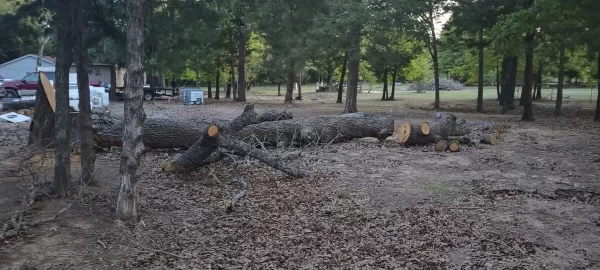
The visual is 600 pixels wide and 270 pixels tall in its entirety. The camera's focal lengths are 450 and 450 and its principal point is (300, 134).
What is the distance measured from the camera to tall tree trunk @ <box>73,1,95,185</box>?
5.72 metres

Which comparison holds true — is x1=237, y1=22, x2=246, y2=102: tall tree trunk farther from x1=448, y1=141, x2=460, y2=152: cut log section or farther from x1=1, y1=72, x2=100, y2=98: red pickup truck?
x1=448, y1=141, x2=460, y2=152: cut log section

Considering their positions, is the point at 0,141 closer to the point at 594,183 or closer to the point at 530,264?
the point at 530,264

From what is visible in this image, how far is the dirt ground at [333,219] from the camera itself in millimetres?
4094

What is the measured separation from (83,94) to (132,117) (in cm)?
166

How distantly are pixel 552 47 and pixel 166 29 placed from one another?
1424 cm

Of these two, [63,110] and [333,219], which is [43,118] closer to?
[63,110]

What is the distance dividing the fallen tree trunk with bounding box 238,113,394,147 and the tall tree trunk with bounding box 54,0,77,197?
3732 millimetres

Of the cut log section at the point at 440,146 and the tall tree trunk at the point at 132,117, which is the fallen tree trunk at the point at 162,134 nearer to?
the cut log section at the point at 440,146

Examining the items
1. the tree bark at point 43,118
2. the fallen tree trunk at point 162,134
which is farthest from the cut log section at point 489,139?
the tree bark at point 43,118

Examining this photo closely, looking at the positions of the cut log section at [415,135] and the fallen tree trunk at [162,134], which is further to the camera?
the cut log section at [415,135]

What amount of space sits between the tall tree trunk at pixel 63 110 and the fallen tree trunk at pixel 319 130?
3732mm

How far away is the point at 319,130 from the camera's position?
1057 centimetres

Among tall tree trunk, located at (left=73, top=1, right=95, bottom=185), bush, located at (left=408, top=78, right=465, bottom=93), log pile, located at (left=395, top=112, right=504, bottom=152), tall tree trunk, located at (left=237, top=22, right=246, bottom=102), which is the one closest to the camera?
tall tree trunk, located at (left=73, top=1, right=95, bottom=185)

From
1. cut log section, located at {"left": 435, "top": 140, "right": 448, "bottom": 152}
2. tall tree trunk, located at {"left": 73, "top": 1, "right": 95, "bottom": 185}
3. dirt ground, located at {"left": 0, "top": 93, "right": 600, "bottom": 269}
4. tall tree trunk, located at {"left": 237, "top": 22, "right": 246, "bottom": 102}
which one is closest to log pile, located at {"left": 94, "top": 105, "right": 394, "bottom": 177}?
dirt ground, located at {"left": 0, "top": 93, "right": 600, "bottom": 269}
